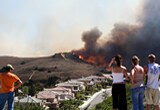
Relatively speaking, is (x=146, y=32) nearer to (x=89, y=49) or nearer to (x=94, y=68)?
(x=89, y=49)

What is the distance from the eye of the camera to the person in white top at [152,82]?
12086 millimetres

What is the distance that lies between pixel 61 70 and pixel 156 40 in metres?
39.6

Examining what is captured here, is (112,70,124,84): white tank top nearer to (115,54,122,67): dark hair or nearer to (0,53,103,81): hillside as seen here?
(115,54,122,67): dark hair

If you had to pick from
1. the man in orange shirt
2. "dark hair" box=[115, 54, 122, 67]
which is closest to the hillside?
the man in orange shirt

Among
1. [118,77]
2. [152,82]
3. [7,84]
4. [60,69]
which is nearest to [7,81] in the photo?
[7,84]

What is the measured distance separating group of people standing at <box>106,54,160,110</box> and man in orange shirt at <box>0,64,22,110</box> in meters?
2.77

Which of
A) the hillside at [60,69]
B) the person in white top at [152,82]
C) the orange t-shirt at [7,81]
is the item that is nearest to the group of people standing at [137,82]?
the person in white top at [152,82]

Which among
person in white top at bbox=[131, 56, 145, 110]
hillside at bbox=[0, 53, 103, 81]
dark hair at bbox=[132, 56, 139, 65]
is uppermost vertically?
hillside at bbox=[0, 53, 103, 81]

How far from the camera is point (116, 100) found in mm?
12312

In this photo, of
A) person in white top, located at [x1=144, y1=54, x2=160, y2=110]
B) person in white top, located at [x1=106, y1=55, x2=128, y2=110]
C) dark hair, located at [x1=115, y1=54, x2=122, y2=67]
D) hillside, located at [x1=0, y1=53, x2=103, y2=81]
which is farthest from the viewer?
hillside, located at [x1=0, y1=53, x2=103, y2=81]

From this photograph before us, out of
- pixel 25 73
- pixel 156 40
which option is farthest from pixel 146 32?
pixel 25 73

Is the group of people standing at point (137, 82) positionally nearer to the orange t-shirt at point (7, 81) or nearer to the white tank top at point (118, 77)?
the white tank top at point (118, 77)

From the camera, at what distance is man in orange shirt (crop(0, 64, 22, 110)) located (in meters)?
12.2

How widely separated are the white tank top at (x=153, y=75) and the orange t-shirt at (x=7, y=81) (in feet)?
12.4
